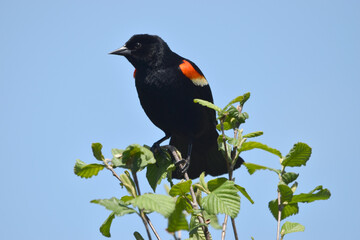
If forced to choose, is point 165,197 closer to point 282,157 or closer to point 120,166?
point 120,166

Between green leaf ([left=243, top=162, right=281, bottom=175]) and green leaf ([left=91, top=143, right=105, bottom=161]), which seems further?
green leaf ([left=243, top=162, right=281, bottom=175])

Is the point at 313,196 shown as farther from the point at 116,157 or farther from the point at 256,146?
the point at 116,157

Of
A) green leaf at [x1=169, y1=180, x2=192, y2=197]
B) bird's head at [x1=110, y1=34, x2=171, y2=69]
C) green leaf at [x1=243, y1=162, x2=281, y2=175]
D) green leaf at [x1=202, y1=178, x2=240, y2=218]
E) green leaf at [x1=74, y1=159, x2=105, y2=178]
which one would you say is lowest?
green leaf at [x1=202, y1=178, x2=240, y2=218]

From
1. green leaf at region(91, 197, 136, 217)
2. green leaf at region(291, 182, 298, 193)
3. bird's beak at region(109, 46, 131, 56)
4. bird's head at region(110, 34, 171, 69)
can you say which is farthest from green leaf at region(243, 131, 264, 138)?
bird's beak at region(109, 46, 131, 56)

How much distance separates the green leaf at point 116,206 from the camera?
1747mm

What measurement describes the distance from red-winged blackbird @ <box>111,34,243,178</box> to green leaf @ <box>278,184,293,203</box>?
1.78 metres

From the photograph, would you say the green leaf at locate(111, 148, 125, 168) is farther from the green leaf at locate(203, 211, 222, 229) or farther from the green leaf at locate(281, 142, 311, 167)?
the green leaf at locate(281, 142, 311, 167)

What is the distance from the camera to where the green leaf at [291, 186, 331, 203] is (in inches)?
79.7

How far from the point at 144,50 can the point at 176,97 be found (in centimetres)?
74

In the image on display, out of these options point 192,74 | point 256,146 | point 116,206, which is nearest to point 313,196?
point 256,146

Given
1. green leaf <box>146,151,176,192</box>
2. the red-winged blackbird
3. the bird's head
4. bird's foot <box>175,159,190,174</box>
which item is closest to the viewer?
green leaf <box>146,151,176,192</box>

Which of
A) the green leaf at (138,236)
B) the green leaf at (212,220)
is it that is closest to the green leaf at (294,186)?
the green leaf at (212,220)

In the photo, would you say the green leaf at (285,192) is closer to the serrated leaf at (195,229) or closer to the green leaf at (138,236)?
the serrated leaf at (195,229)

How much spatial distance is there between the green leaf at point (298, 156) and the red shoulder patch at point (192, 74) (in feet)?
6.68
